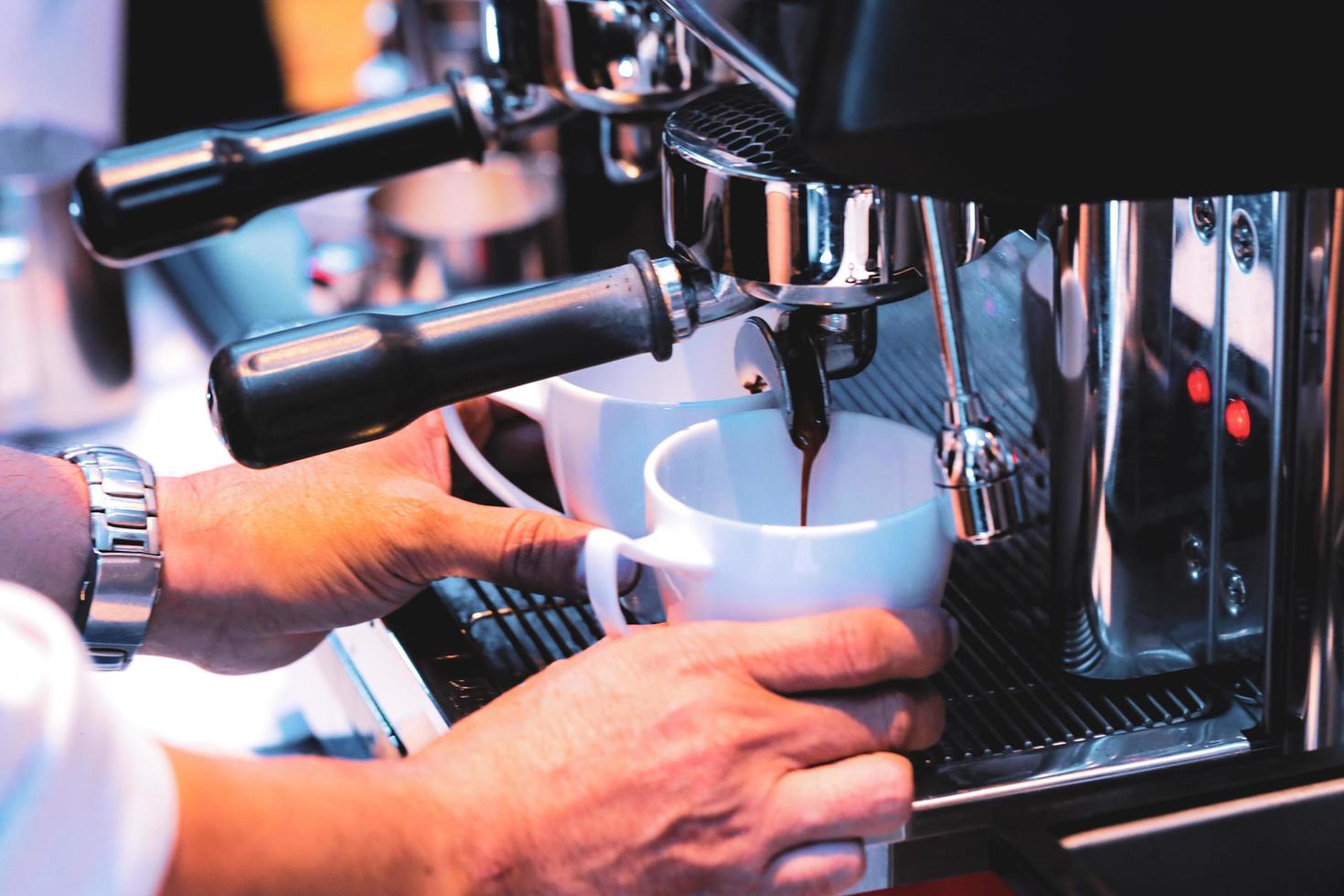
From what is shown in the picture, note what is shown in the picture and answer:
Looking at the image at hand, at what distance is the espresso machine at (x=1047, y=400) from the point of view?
0.42 meters

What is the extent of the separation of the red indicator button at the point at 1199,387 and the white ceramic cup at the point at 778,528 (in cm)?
9

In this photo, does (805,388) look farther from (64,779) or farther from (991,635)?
(64,779)

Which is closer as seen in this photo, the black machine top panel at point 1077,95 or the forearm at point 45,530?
the black machine top panel at point 1077,95

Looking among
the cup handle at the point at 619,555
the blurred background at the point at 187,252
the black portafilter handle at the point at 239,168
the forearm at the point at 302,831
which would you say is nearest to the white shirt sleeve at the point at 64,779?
the forearm at the point at 302,831

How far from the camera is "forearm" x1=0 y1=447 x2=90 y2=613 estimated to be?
63 cm

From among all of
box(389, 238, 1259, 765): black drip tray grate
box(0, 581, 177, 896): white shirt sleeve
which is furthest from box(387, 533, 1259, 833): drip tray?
box(0, 581, 177, 896): white shirt sleeve

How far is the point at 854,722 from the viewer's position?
479 mm

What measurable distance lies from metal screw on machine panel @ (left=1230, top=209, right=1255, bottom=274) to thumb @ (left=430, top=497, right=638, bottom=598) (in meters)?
0.23

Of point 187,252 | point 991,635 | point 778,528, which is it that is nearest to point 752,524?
point 778,528

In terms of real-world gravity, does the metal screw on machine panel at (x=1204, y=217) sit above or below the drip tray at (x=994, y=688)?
above

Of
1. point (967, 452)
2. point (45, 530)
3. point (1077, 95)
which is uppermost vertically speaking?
point (1077, 95)

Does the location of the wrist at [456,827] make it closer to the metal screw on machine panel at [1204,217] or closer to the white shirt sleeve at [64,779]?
the white shirt sleeve at [64,779]

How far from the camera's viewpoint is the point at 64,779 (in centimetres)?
32

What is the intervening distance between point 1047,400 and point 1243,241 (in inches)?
5.7
